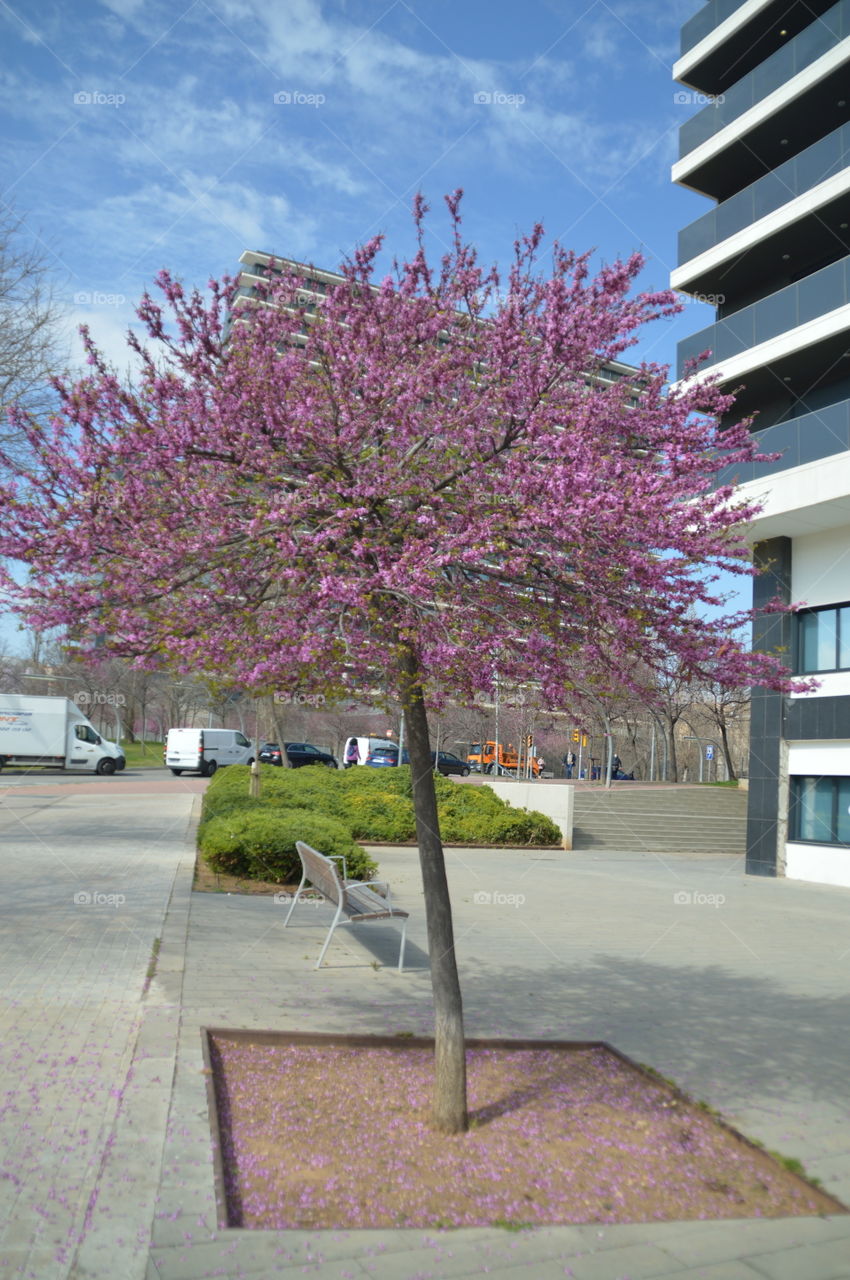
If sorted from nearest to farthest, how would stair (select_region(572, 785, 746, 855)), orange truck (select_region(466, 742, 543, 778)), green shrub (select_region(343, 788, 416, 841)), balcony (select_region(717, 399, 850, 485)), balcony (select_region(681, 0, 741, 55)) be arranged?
balcony (select_region(717, 399, 850, 485)) → green shrub (select_region(343, 788, 416, 841)) → balcony (select_region(681, 0, 741, 55)) → stair (select_region(572, 785, 746, 855)) → orange truck (select_region(466, 742, 543, 778))

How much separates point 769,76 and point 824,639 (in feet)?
36.1

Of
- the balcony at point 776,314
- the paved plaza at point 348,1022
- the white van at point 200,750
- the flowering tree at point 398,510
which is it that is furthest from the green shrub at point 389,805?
the white van at point 200,750

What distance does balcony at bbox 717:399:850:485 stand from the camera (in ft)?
57.6

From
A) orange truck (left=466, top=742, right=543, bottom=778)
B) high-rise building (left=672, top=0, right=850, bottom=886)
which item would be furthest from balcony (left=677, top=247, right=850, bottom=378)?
orange truck (left=466, top=742, right=543, bottom=778)

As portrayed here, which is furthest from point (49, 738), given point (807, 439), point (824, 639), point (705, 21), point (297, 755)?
point (705, 21)

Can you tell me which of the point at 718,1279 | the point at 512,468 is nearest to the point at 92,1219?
the point at 718,1279

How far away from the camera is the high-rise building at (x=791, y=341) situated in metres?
18.3

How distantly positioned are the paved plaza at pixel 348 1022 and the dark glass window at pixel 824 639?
4733mm

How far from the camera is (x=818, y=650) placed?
754 inches

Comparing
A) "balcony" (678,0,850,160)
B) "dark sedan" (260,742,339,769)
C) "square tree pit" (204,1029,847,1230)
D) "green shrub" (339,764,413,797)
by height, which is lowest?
"dark sedan" (260,742,339,769)

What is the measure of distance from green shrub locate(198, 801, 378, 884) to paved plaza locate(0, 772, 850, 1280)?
65cm

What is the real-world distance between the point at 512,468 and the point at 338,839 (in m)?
9.06

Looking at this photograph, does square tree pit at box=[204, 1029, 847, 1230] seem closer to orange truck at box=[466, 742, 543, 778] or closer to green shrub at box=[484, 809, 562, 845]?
green shrub at box=[484, 809, 562, 845]

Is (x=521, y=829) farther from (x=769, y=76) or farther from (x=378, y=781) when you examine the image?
(x=769, y=76)
